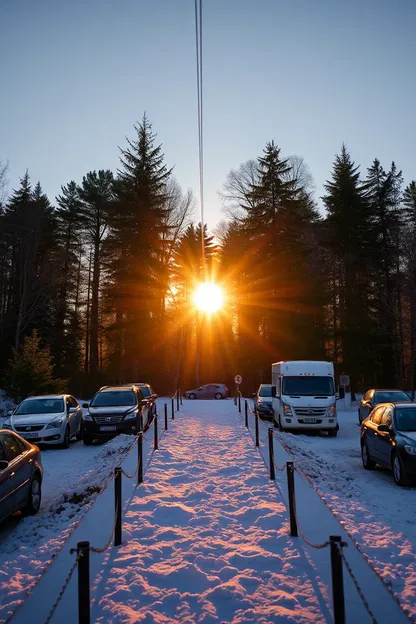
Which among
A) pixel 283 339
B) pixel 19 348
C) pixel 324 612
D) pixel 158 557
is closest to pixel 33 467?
pixel 158 557

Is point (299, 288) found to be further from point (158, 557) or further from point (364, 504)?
point (158, 557)

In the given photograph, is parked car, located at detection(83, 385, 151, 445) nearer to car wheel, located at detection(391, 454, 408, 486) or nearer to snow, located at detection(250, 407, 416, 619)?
snow, located at detection(250, 407, 416, 619)

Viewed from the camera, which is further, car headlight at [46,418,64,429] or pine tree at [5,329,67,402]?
pine tree at [5,329,67,402]

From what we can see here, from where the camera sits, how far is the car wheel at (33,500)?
7.88 meters

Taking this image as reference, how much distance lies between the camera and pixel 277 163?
39.9 m

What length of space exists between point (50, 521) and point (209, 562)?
3269mm

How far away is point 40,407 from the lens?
52.6 ft

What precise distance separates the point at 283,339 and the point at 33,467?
32.5 metres

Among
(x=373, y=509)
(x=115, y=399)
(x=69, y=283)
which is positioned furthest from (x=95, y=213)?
(x=373, y=509)

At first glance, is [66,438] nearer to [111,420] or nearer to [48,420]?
[48,420]

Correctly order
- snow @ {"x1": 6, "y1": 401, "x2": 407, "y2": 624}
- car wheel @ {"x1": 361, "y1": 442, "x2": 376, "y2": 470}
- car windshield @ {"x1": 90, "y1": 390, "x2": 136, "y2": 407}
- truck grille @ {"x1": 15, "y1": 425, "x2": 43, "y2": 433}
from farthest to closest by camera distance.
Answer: car windshield @ {"x1": 90, "y1": 390, "x2": 136, "y2": 407}
truck grille @ {"x1": 15, "y1": 425, "x2": 43, "y2": 433}
car wheel @ {"x1": 361, "y1": 442, "x2": 376, "y2": 470}
snow @ {"x1": 6, "y1": 401, "x2": 407, "y2": 624}

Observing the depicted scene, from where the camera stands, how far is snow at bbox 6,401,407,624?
440 centimetres

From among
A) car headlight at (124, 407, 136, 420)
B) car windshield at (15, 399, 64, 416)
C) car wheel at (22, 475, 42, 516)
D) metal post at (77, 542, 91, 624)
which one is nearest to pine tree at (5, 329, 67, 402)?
car windshield at (15, 399, 64, 416)

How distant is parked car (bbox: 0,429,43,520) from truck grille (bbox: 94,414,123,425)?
714cm
